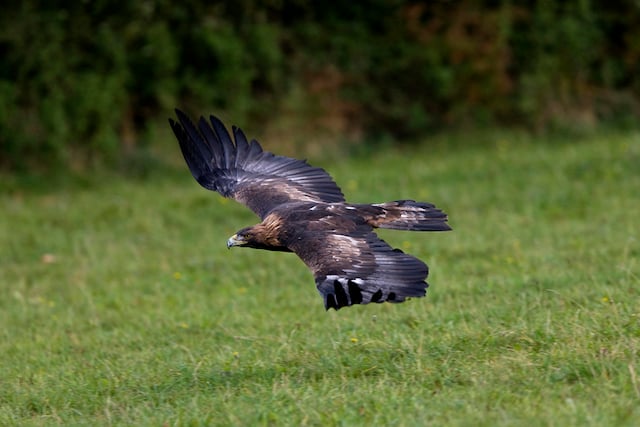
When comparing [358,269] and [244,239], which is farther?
[244,239]

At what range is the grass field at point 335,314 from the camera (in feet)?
16.7

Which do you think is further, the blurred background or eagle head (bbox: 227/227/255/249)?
the blurred background

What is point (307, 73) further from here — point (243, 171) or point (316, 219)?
point (316, 219)

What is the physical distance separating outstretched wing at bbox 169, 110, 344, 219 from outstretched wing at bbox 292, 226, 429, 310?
4.48 feet

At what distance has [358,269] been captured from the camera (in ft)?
18.6

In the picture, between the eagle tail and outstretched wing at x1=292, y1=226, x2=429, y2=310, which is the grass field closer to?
outstretched wing at x1=292, y1=226, x2=429, y2=310

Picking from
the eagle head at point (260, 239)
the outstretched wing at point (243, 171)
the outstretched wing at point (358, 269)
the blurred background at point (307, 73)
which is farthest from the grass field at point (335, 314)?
the blurred background at point (307, 73)

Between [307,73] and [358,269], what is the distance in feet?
34.4

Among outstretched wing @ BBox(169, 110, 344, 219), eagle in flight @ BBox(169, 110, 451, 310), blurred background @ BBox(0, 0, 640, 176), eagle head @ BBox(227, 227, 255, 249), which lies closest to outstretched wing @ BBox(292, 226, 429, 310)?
eagle in flight @ BBox(169, 110, 451, 310)

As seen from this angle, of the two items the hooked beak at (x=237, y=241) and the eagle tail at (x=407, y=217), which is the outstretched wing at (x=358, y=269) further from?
the hooked beak at (x=237, y=241)

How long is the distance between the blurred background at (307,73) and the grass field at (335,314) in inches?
55.3

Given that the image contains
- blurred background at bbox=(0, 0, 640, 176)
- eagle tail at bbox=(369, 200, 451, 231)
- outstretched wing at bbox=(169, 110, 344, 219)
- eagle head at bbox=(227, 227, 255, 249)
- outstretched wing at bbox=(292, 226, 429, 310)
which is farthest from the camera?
blurred background at bbox=(0, 0, 640, 176)

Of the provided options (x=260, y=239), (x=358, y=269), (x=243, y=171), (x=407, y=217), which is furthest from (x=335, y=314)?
(x=358, y=269)

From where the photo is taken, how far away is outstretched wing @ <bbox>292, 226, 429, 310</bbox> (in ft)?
17.4
